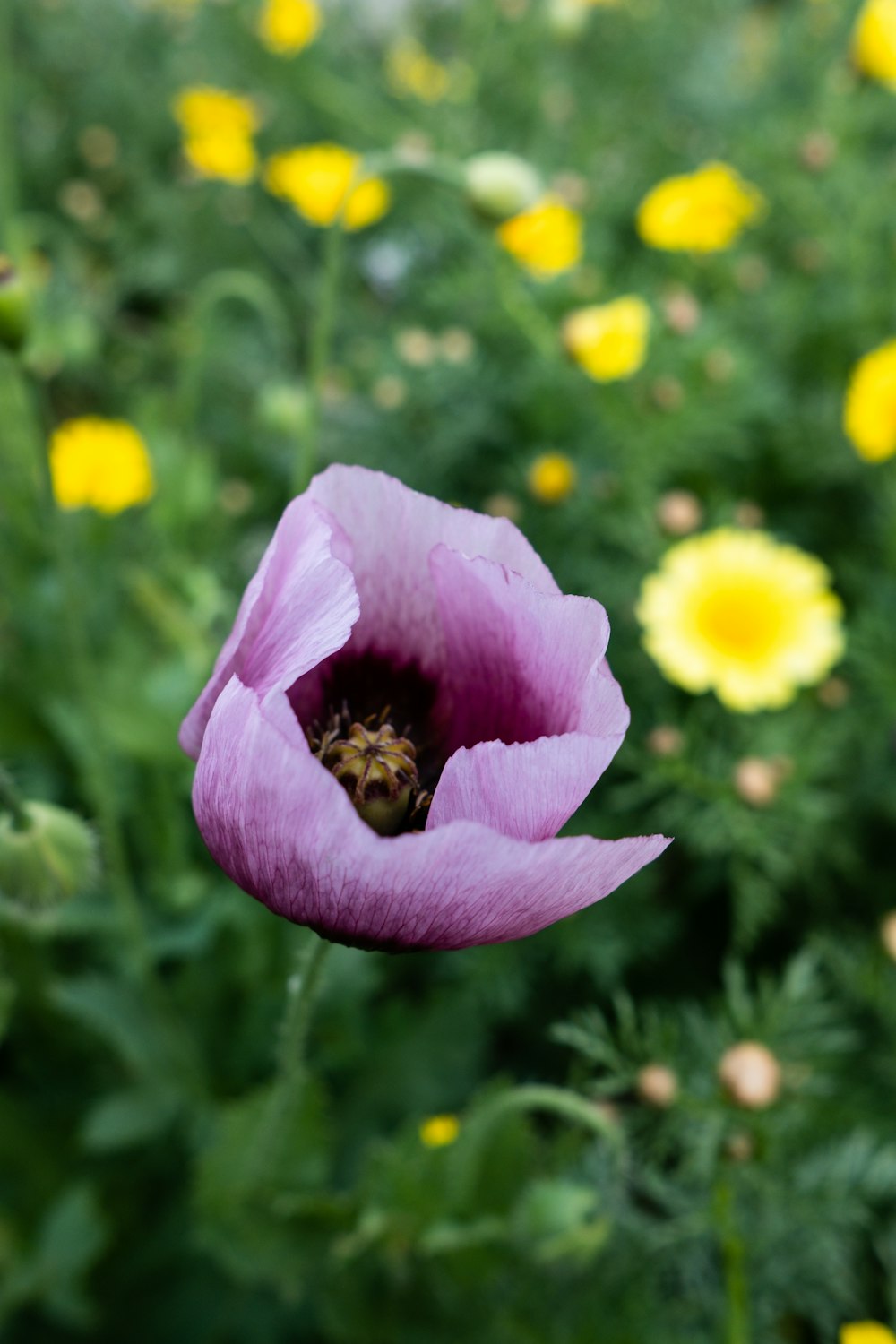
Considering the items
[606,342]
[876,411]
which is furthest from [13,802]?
[876,411]

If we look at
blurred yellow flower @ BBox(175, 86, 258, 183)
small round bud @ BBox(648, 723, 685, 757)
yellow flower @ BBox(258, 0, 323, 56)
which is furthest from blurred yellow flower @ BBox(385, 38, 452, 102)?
small round bud @ BBox(648, 723, 685, 757)

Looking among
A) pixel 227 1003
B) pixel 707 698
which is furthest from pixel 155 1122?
pixel 707 698

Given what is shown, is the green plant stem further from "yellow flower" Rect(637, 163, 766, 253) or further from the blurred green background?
"yellow flower" Rect(637, 163, 766, 253)

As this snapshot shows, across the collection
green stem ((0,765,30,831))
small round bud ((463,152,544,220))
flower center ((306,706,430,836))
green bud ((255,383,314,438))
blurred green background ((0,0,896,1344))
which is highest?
small round bud ((463,152,544,220))

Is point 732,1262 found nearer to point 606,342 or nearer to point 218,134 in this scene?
point 606,342

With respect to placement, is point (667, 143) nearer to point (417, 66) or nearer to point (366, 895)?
point (417, 66)

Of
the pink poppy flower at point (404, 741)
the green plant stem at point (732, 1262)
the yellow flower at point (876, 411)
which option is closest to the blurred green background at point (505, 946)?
the green plant stem at point (732, 1262)

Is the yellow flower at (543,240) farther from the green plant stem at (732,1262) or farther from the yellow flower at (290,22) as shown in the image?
the green plant stem at (732,1262)
